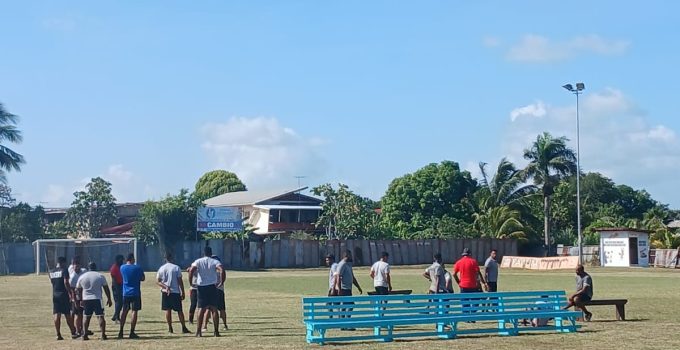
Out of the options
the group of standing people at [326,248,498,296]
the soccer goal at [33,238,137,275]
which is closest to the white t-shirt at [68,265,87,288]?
the group of standing people at [326,248,498,296]

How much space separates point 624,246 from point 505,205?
16.7 meters

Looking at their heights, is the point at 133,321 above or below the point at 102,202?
below

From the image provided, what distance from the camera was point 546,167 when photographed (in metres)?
82.3

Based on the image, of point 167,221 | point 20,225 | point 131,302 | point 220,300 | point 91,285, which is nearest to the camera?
point 91,285

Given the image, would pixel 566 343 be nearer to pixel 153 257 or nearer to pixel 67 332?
pixel 67 332

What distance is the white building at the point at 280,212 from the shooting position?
95.2 meters

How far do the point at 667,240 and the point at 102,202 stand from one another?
49.5 meters

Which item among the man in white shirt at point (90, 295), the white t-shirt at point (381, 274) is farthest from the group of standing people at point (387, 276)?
the man in white shirt at point (90, 295)

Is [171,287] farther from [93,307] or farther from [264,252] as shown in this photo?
[264,252]

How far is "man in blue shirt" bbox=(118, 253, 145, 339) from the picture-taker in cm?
2127

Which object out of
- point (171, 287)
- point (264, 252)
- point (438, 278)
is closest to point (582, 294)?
point (438, 278)

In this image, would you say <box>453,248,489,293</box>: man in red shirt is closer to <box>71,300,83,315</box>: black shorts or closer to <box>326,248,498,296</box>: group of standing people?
<box>326,248,498,296</box>: group of standing people

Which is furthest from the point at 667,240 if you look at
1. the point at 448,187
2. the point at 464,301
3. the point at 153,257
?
the point at 464,301

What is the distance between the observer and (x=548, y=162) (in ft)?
270
